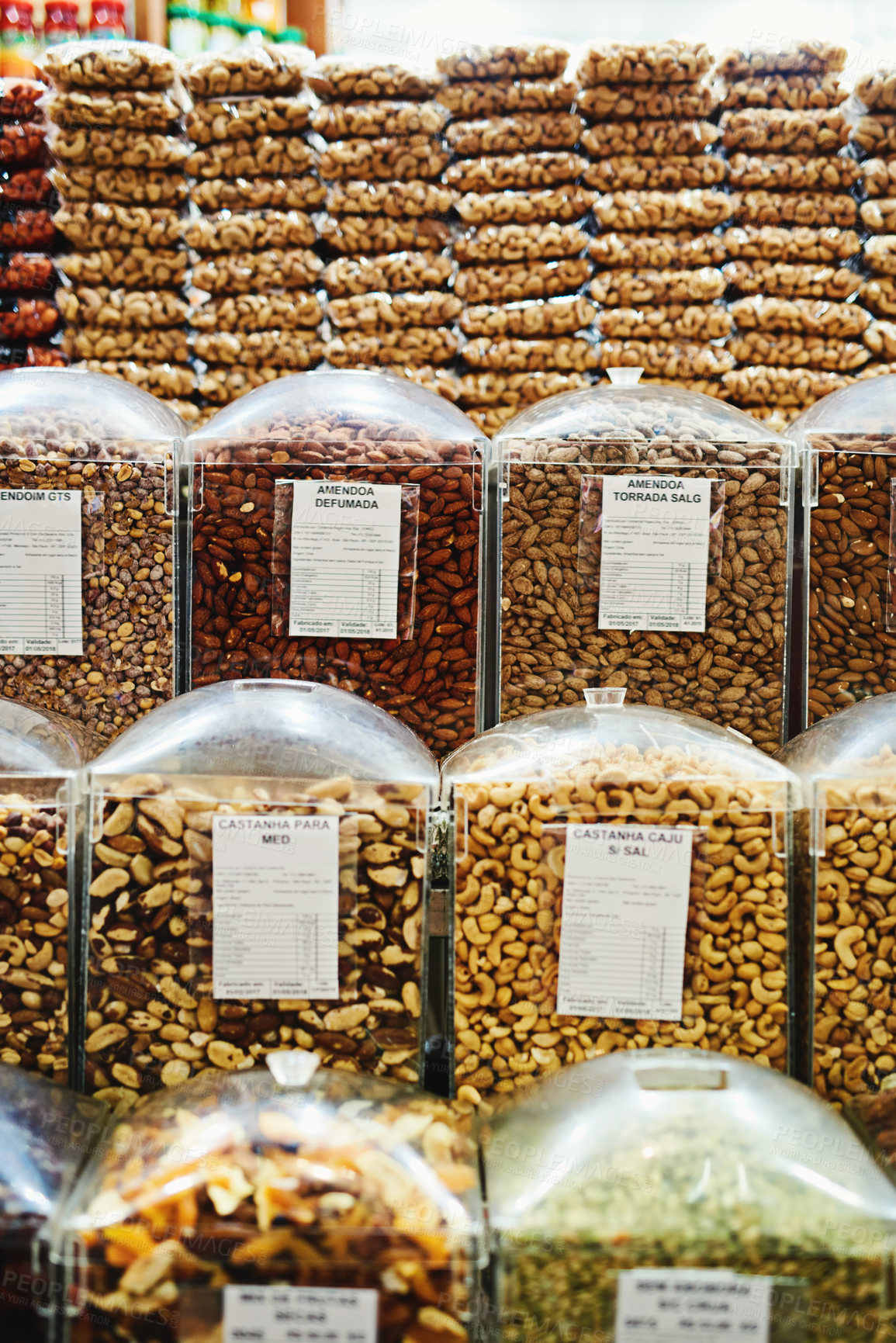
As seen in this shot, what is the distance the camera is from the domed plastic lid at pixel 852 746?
1056 millimetres

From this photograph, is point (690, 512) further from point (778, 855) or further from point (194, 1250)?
point (194, 1250)

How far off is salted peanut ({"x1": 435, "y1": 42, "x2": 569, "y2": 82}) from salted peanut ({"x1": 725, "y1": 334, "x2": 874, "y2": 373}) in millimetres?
705

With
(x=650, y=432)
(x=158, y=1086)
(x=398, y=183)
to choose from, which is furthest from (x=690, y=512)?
(x=398, y=183)

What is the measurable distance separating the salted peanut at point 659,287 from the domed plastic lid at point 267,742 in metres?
1.46

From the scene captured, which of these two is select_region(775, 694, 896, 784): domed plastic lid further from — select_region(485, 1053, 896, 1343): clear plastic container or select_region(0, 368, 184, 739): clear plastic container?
select_region(0, 368, 184, 739): clear plastic container

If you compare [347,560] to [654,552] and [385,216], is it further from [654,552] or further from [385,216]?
[385,216]

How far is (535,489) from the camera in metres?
1.34

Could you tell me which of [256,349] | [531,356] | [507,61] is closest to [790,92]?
[507,61]

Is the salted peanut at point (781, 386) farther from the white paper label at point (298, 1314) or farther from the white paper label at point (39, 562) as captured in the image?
the white paper label at point (298, 1314)

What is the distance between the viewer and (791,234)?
7.39ft

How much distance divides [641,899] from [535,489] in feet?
1.85

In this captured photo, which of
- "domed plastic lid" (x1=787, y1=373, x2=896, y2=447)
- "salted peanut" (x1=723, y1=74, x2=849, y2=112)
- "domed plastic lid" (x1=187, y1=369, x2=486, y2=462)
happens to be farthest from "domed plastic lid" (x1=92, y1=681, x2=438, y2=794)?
"salted peanut" (x1=723, y1=74, x2=849, y2=112)

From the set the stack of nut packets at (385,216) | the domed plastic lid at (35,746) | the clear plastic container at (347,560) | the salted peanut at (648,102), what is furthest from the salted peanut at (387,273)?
the domed plastic lid at (35,746)

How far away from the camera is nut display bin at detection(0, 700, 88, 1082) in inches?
39.6
